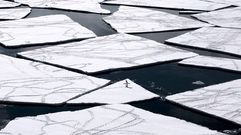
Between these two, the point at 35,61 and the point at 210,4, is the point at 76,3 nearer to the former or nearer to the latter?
the point at 210,4

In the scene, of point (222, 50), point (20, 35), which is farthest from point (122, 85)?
point (20, 35)

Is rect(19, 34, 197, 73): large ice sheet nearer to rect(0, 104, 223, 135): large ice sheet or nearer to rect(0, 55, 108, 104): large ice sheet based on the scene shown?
rect(0, 55, 108, 104): large ice sheet

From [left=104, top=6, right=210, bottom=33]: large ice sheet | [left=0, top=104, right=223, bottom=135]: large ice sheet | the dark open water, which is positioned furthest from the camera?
[left=104, top=6, right=210, bottom=33]: large ice sheet

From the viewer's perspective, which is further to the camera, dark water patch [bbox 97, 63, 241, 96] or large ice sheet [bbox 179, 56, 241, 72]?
large ice sheet [bbox 179, 56, 241, 72]

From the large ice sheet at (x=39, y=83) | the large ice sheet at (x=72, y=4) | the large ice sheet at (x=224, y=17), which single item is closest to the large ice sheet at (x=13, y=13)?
the large ice sheet at (x=72, y=4)

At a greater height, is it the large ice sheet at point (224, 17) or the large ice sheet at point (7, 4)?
the large ice sheet at point (224, 17)

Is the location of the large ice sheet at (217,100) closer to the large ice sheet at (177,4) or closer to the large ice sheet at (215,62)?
the large ice sheet at (215,62)

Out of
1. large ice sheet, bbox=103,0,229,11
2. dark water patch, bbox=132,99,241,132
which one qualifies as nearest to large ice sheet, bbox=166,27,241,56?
large ice sheet, bbox=103,0,229,11
